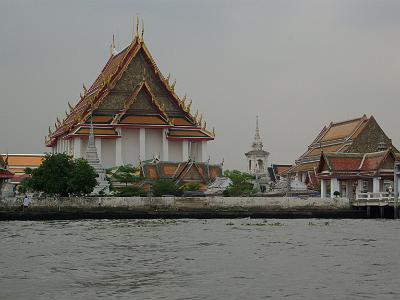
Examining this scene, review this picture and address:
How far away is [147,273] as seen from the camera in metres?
16.9

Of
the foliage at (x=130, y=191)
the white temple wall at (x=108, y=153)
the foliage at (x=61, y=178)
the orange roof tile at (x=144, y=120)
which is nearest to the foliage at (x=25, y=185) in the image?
the foliage at (x=61, y=178)

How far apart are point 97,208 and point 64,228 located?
31.2 ft

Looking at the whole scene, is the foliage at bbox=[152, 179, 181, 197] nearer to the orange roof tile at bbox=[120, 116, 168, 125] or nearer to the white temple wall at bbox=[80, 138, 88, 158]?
the orange roof tile at bbox=[120, 116, 168, 125]

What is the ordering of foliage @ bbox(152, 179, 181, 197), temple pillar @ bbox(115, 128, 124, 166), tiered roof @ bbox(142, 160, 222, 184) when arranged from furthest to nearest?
temple pillar @ bbox(115, 128, 124, 166)
tiered roof @ bbox(142, 160, 222, 184)
foliage @ bbox(152, 179, 181, 197)

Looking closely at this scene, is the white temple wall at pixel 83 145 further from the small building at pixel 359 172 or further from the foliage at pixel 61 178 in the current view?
the small building at pixel 359 172

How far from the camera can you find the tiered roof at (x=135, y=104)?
6078cm

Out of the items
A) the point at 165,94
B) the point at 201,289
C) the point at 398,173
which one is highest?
the point at 165,94

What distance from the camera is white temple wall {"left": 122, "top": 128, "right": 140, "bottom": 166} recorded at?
62062 mm

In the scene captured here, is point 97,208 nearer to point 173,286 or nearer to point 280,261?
point 280,261

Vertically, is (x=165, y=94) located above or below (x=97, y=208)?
above

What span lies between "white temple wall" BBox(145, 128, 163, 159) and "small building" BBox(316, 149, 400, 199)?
610 inches

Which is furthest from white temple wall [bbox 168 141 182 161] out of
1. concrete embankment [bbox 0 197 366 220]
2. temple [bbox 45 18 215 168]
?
concrete embankment [bbox 0 197 366 220]

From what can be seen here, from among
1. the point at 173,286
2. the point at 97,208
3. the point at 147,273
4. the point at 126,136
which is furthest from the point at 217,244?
the point at 126,136

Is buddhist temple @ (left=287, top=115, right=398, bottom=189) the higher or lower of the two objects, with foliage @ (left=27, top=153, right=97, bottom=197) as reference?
higher
